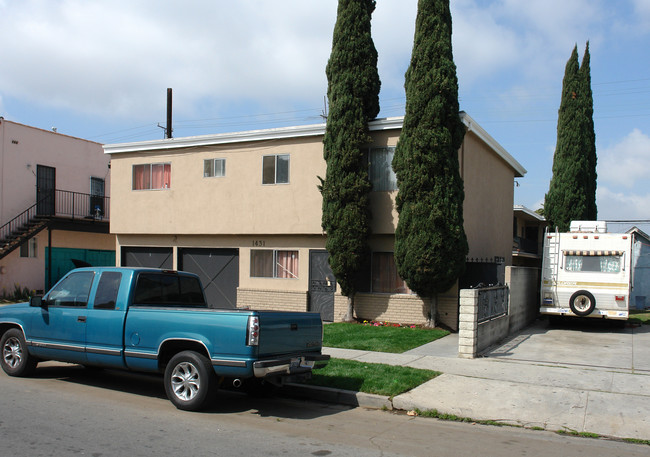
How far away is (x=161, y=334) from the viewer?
791 cm

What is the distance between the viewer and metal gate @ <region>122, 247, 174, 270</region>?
20.7 meters

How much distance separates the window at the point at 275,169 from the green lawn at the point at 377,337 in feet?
15.8

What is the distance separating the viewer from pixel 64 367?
10.8 m

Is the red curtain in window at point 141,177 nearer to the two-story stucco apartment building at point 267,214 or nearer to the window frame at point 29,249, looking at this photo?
the two-story stucco apartment building at point 267,214

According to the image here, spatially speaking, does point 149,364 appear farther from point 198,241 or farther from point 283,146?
point 198,241

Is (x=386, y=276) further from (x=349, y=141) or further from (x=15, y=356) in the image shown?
(x=15, y=356)

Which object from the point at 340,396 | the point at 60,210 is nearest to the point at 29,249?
the point at 60,210

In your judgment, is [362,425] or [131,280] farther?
[131,280]

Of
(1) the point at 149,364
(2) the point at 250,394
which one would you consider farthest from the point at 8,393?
(2) the point at 250,394

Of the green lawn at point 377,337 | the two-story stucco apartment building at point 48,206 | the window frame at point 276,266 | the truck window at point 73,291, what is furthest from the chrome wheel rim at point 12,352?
the two-story stucco apartment building at point 48,206

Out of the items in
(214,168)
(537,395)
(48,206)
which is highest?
(214,168)

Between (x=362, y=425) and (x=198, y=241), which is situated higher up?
(x=198, y=241)

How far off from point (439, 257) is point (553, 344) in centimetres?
327

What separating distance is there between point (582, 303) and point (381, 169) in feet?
21.3
